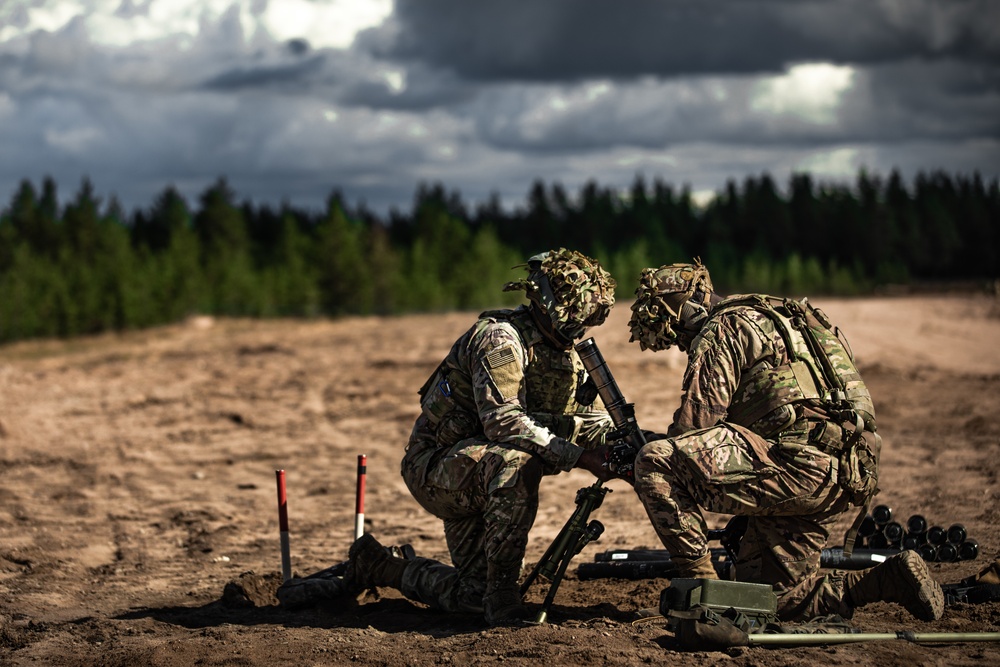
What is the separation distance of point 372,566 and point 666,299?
8.51 ft

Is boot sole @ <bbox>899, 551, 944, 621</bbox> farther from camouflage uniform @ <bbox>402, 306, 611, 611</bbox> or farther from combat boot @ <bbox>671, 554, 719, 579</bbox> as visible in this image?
camouflage uniform @ <bbox>402, 306, 611, 611</bbox>

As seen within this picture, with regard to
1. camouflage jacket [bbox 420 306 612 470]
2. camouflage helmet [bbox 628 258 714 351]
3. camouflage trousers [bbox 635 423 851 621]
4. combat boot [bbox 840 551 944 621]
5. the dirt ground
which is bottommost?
the dirt ground

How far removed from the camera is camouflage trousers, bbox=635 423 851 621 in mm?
5855

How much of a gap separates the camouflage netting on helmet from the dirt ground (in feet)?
5.69

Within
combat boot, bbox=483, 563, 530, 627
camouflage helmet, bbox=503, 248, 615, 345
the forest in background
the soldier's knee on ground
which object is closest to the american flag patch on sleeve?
camouflage helmet, bbox=503, 248, 615, 345

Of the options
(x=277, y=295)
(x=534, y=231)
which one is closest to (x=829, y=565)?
(x=277, y=295)

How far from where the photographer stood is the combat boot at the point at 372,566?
282 inches

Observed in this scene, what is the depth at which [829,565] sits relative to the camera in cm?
701

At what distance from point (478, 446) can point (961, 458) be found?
6885 mm

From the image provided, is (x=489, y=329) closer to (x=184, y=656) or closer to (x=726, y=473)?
(x=726, y=473)

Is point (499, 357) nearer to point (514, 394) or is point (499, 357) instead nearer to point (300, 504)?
point (514, 394)

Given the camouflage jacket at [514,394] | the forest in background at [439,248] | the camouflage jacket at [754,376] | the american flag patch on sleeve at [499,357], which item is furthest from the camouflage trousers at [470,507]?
the forest in background at [439,248]

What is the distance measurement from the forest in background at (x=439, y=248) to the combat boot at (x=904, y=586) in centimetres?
3856

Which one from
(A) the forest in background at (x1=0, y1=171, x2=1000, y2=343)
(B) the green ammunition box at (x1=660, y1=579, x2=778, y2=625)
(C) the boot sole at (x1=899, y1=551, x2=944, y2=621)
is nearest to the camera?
(B) the green ammunition box at (x1=660, y1=579, x2=778, y2=625)
